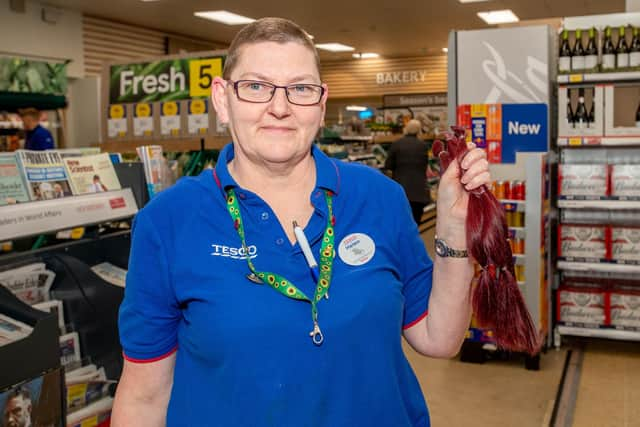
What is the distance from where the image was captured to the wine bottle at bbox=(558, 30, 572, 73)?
4.96 meters

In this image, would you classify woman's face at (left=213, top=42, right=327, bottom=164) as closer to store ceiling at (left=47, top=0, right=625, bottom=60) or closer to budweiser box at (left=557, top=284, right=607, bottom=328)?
budweiser box at (left=557, top=284, right=607, bottom=328)

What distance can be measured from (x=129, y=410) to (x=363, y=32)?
49.4 ft

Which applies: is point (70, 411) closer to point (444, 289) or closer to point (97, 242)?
point (97, 242)

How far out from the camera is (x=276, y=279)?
4.41ft

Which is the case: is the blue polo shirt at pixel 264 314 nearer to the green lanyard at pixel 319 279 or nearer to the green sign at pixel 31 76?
the green lanyard at pixel 319 279

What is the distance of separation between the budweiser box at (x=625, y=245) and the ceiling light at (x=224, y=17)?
9.62m

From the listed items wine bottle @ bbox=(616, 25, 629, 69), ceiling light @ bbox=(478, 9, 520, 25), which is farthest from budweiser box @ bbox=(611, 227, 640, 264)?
ceiling light @ bbox=(478, 9, 520, 25)

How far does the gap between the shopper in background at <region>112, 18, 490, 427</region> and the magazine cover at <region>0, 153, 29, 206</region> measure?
1.55 metres

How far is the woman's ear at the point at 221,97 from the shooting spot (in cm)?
147

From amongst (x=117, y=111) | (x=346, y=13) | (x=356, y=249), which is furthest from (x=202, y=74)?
(x=346, y=13)

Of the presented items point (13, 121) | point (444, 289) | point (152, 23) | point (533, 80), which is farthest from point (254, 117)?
point (152, 23)

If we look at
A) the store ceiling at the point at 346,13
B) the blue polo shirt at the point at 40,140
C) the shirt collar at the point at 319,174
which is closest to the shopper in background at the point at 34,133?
the blue polo shirt at the point at 40,140

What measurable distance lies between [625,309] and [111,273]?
3.77m

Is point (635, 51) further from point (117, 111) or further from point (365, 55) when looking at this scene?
point (365, 55)
